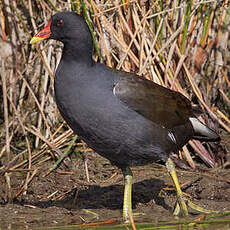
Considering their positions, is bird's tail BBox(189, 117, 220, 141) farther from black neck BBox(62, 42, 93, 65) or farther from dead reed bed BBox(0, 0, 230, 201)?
black neck BBox(62, 42, 93, 65)

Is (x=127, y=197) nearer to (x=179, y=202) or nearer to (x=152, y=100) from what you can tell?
(x=179, y=202)

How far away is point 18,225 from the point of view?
414 centimetres

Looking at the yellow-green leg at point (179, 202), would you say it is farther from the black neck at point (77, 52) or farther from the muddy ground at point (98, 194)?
the black neck at point (77, 52)

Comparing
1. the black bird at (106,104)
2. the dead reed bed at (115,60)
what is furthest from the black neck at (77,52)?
the dead reed bed at (115,60)

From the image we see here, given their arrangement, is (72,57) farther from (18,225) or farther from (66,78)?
(18,225)

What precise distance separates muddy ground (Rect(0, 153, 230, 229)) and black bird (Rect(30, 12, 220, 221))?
1.01 ft

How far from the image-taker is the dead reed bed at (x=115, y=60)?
5301mm

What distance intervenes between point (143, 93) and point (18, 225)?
1276 millimetres

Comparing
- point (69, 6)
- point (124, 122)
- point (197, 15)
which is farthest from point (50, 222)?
point (197, 15)

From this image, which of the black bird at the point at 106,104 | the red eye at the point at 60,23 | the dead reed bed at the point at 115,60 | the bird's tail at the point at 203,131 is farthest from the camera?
the dead reed bed at the point at 115,60

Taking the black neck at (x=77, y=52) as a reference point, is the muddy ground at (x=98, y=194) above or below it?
below

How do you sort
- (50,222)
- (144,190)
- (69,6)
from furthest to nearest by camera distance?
1. (69,6)
2. (144,190)
3. (50,222)

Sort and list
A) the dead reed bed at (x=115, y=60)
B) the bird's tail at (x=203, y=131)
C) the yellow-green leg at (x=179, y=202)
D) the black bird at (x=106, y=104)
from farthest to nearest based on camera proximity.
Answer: the dead reed bed at (x=115, y=60) < the bird's tail at (x=203, y=131) < the yellow-green leg at (x=179, y=202) < the black bird at (x=106, y=104)

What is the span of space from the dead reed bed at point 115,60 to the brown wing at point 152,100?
80 cm
